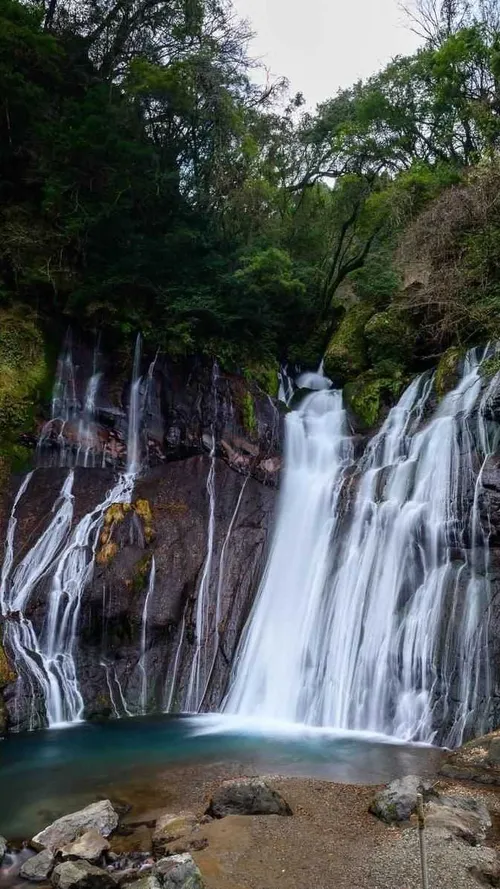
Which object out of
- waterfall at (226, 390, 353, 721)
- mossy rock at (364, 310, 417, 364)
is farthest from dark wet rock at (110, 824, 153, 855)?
mossy rock at (364, 310, 417, 364)

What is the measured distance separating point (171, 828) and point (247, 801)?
31.2 inches

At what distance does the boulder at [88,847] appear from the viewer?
18.2 feet

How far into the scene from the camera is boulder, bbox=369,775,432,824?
605cm

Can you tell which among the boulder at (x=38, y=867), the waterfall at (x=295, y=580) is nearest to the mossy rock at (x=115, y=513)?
the waterfall at (x=295, y=580)

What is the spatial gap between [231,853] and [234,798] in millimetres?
919

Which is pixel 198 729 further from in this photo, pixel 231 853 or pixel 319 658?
pixel 231 853

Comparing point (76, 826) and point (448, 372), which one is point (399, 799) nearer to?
point (76, 826)

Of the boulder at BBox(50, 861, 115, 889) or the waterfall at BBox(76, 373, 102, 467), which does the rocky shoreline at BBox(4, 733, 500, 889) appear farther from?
the waterfall at BBox(76, 373, 102, 467)

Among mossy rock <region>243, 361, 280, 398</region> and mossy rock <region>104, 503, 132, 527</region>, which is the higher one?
mossy rock <region>243, 361, 280, 398</region>

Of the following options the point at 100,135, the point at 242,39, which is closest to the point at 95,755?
the point at 100,135

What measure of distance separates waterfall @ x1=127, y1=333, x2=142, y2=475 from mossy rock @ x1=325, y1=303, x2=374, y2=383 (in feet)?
18.1

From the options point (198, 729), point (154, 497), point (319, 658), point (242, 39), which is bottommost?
point (198, 729)

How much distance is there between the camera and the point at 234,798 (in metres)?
6.40

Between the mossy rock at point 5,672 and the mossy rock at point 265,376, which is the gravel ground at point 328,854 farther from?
the mossy rock at point 265,376
